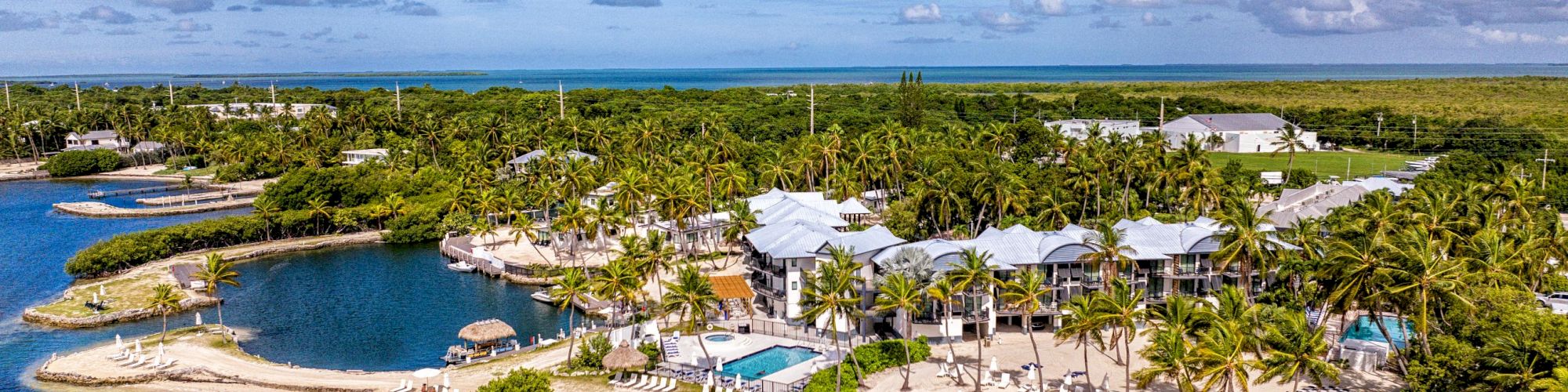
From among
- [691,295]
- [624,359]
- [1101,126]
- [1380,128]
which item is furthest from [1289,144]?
[624,359]

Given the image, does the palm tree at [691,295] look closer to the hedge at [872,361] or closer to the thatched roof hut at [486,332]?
the hedge at [872,361]

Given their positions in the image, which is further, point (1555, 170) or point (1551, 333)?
point (1555, 170)

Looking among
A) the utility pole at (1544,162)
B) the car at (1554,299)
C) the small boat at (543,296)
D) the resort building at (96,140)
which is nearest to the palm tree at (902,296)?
the small boat at (543,296)

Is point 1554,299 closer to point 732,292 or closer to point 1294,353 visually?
point 1294,353

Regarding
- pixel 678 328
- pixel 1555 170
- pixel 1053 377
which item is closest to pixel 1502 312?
pixel 1053 377

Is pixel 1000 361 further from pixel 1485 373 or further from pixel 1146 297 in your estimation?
pixel 1485 373

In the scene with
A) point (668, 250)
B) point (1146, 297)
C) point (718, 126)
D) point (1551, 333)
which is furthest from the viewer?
point (718, 126)
